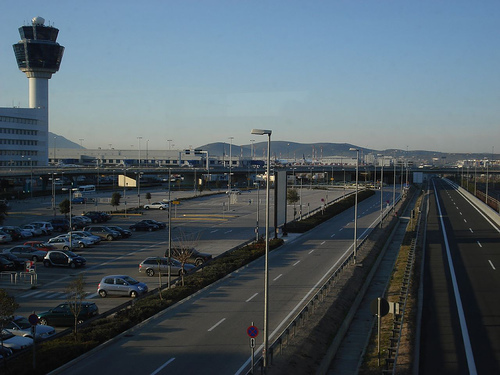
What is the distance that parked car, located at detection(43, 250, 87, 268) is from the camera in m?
27.6

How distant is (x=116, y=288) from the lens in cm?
2133

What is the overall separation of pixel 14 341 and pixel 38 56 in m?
98.8

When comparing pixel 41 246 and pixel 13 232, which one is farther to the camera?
pixel 13 232

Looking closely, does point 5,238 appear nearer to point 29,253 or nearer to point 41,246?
point 41,246

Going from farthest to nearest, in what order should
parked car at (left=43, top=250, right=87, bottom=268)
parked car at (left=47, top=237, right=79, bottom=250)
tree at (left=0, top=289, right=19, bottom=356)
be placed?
1. parked car at (left=47, top=237, right=79, bottom=250)
2. parked car at (left=43, top=250, right=87, bottom=268)
3. tree at (left=0, top=289, right=19, bottom=356)

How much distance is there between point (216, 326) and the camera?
16.6m

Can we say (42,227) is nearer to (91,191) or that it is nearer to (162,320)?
(162,320)

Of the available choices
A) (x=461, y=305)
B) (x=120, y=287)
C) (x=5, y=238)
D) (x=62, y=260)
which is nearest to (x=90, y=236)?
(x=5, y=238)

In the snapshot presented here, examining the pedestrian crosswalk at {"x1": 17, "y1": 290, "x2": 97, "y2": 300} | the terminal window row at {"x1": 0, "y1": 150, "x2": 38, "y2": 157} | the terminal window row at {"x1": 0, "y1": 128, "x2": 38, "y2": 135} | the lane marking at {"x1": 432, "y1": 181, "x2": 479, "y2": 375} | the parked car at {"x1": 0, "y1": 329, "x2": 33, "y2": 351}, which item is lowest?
the pedestrian crosswalk at {"x1": 17, "y1": 290, "x2": 97, "y2": 300}

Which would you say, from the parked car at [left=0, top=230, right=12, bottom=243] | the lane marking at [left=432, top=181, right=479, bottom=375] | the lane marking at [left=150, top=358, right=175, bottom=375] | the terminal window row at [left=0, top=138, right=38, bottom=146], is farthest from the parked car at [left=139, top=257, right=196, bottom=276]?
the terminal window row at [left=0, top=138, right=38, bottom=146]

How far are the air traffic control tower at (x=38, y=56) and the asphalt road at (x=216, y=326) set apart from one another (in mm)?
88660

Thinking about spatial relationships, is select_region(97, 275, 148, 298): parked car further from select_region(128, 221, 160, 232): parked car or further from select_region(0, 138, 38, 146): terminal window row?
select_region(0, 138, 38, 146): terminal window row

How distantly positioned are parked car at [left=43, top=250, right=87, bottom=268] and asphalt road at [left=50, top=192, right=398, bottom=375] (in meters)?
8.60

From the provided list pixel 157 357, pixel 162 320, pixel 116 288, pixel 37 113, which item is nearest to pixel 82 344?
pixel 157 357
